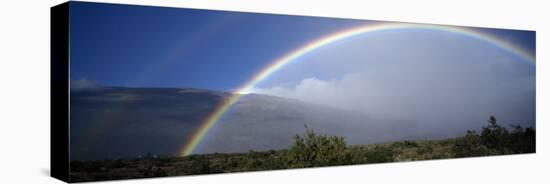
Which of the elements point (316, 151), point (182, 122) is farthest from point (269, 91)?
point (182, 122)

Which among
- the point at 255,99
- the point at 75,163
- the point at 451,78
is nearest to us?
the point at 75,163

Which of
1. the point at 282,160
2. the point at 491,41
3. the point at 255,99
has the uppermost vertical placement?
the point at 491,41

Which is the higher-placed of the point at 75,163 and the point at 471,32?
the point at 471,32

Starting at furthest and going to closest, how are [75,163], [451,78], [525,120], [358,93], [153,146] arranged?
[525,120]
[451,78]
[358,93]
[153,146]
[75,163]

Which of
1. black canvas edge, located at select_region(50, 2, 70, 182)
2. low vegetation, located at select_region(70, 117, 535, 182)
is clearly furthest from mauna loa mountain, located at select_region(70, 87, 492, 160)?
black canvas edge, located at select_region(50, 2, 70, 182)

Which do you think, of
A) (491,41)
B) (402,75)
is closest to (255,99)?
(402,75)

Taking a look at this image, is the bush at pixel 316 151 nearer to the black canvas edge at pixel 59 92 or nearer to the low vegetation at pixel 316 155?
the low vegetation at pixel 316 155

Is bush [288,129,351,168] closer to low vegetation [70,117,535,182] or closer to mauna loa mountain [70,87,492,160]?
low vegetation [70,117,535,182]

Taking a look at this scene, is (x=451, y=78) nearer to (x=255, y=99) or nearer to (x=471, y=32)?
(x=471, y=32)
